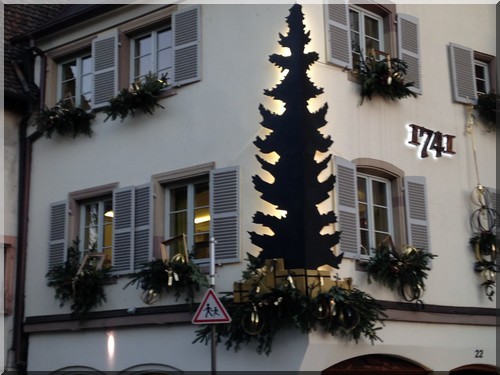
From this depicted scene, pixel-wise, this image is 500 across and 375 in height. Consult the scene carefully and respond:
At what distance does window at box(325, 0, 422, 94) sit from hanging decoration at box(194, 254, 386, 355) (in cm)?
343

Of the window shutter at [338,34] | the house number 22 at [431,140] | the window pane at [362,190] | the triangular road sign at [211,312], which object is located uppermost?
the window shutter at [338,34]

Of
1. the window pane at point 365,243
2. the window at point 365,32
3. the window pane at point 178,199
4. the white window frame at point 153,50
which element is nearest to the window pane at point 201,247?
the window pane at point 178,199

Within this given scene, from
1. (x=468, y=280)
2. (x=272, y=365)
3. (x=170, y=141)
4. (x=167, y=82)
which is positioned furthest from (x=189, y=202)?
(x=468, y=280)

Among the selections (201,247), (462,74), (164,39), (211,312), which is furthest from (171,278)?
(462,74)

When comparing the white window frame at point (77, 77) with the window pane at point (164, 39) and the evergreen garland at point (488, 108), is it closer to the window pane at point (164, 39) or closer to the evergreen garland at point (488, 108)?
the window pane at point (164, 39)

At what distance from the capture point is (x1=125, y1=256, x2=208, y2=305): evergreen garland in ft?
40.7

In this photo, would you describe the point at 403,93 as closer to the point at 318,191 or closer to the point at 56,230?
the point at 318,191

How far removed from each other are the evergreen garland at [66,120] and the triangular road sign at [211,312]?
4.97 m

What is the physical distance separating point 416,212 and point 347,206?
150 cm

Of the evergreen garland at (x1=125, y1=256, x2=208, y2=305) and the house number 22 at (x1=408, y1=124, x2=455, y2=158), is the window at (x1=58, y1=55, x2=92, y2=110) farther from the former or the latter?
the house number 22 at (x1=408, y1=124, x2=455, y2=158)

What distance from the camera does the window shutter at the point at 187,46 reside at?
13.4 metres

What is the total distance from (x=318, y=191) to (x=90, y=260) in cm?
417

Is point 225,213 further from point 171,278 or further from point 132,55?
point 132,55

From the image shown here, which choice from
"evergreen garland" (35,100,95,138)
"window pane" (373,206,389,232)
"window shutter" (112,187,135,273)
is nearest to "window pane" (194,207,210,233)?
"window shutter" (112,187,135,273)
